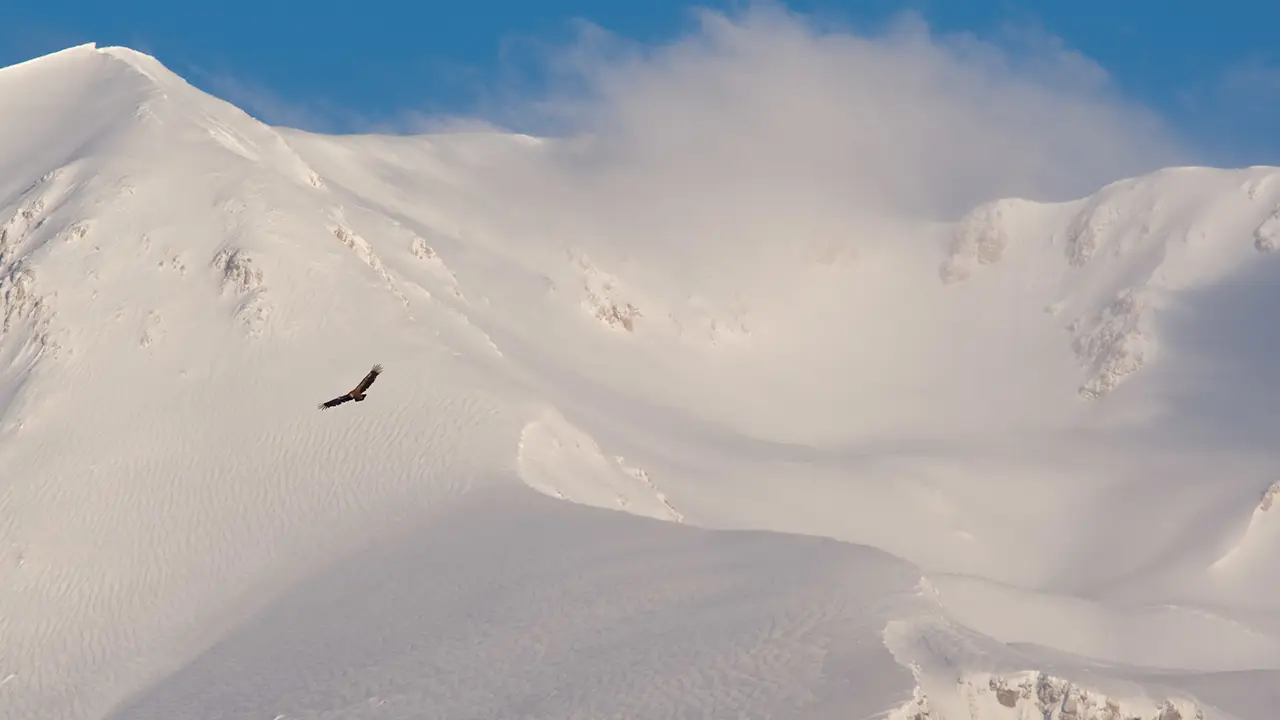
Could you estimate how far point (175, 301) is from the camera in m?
72.9

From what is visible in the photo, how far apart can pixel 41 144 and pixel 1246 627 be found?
79399 millimetres

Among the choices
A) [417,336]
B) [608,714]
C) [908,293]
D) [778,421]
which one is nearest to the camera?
[608,714]

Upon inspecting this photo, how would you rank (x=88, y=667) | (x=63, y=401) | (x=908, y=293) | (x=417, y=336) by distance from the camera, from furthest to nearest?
(x=908, y=293)
(x=417, y=336)
(x=63, y=401)
(x=88, y=667)

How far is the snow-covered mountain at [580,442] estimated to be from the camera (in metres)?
41.8

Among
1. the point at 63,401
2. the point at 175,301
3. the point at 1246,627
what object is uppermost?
the point at 1246,627

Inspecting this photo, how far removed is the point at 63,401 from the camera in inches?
2630

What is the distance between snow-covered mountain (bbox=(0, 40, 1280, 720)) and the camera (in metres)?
41.8

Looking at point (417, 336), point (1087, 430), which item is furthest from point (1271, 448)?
point (417, 336)

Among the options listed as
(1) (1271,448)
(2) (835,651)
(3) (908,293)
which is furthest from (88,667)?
(3) (908,293)

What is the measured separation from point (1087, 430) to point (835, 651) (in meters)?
99.4

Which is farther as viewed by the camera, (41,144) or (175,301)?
(41,144)

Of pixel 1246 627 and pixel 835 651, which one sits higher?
pixel 1246 627

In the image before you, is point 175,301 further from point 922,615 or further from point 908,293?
point 908,293

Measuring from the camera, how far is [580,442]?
68.6 meters
